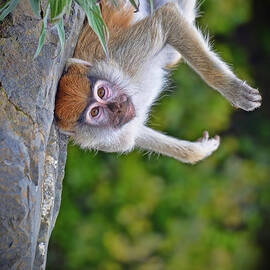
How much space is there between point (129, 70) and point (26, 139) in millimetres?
1252

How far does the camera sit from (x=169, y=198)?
8406 millimetres

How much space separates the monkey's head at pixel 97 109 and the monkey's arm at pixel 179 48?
17cm

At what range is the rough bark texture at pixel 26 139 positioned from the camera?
11.9 ft

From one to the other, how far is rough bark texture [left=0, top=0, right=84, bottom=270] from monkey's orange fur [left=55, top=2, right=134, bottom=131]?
0.88 feet

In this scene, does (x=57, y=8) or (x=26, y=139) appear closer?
(x=57, y=8)

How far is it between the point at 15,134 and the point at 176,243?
4841 millimetres

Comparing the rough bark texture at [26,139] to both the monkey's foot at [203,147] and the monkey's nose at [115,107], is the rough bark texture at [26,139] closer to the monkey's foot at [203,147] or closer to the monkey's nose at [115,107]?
the monkey's nose at [115,107]

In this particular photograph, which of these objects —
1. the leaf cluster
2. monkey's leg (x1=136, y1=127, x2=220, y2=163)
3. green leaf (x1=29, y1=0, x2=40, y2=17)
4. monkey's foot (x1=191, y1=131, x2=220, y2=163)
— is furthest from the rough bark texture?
monkey's foot (x1=191, y1=131, x2=220, y2=163)

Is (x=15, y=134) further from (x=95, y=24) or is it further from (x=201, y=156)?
(x=201, y=156)

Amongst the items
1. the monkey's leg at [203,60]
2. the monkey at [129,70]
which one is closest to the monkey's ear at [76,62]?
the monkey at [129,70]

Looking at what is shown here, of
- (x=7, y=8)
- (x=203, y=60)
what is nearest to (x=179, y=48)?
(x=203, y=60)

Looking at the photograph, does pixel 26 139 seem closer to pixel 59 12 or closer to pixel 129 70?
pixel 59 12

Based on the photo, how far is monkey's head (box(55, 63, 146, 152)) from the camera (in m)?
4.43

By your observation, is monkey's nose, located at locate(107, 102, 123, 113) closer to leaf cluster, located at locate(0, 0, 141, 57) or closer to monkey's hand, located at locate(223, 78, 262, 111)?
monkey's hand, located at locate(223, 78, 262, 111)
